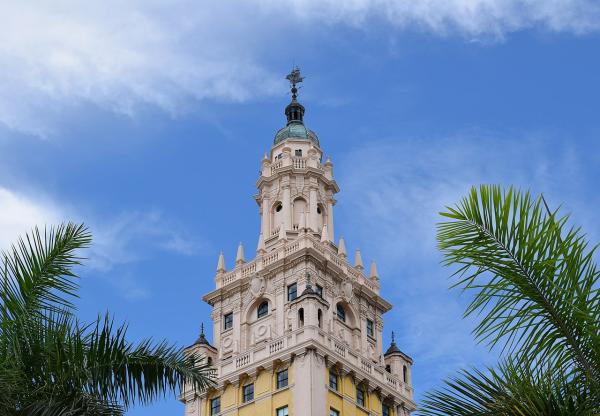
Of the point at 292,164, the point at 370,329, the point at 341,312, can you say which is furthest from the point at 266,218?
the point at 370,329

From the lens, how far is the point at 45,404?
14.4m

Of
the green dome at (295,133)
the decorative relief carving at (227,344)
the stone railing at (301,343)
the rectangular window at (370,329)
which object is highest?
the green dome at (295,133)

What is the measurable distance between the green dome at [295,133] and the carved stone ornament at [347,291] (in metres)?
18.0

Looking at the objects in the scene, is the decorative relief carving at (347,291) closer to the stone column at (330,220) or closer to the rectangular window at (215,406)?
the stone column at (330,220)

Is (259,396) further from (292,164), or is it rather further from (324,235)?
(292,164)

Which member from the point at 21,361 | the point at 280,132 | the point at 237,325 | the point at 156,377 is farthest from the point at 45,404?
the point at 280,132

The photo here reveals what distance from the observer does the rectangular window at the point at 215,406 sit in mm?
76312

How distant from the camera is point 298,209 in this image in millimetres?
88625

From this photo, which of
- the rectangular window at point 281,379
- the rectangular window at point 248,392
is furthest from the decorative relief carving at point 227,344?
the rectangular window at point 281,379

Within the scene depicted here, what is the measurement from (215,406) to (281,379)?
21.3ft

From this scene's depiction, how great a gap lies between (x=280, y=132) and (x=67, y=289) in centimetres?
8264

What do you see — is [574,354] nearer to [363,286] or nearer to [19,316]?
[19,316]

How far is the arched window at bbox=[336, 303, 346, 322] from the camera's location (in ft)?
268

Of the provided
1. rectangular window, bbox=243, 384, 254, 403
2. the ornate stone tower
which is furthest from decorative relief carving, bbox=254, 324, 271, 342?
rectangular window, bbox=243, 384, 254, 403
